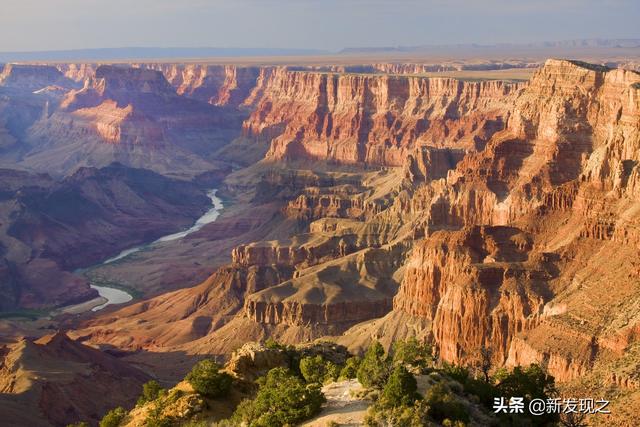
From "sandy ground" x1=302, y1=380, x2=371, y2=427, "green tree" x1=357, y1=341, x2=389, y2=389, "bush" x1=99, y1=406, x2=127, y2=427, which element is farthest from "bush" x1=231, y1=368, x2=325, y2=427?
"bush" x1=99, y1=406, x2=127, y2=427

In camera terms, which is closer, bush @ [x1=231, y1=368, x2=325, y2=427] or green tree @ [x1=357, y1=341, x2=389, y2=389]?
bush @ [x1=231, y1=368, x2=325, y2=427]

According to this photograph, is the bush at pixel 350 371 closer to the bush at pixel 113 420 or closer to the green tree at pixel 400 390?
the green tree at pixel 400 390

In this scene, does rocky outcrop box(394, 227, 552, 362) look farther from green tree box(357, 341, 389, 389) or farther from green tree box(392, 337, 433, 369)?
green tree box(357, 341, 389, 389)

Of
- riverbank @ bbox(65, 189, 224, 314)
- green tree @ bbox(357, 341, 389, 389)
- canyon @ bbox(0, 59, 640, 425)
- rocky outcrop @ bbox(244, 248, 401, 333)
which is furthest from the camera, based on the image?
riverbank @ bbox(65, 189, 224, 314)

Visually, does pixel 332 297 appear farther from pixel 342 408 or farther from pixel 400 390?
pixel 400 390

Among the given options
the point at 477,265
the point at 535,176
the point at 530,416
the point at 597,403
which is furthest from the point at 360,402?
the point at 535,176

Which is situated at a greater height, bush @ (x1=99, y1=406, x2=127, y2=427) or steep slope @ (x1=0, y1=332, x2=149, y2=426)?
bush @ (x1=99, y1=406, x2=127, y2=427)

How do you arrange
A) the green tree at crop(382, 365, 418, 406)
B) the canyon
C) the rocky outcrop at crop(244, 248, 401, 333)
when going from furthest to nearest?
the rocky outcrop at crop(244, 248, 401, 333) < the canyon < the green tree at crop(382, 365, 418, 406)

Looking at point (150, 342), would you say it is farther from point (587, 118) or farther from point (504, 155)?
point (587, 118)
